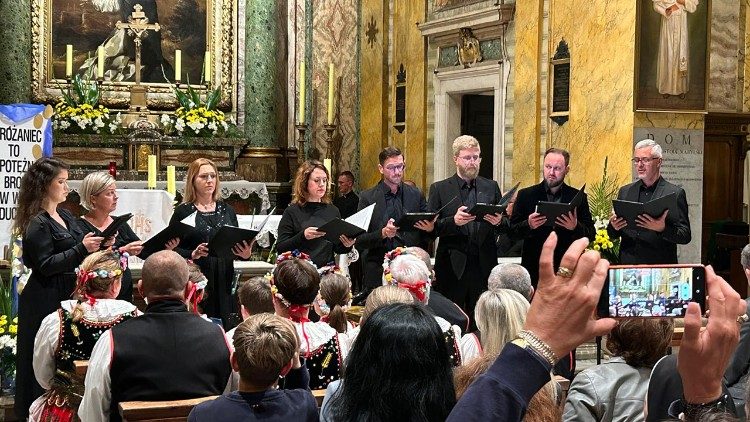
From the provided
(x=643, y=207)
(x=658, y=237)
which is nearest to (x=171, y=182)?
(x=643, y=207)

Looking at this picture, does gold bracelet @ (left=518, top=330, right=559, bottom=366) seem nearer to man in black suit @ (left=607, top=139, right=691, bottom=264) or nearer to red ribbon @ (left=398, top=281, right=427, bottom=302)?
red ribbon @ (left=398, top=281, right=427, bottom=302)

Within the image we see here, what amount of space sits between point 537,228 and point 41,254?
11.3 feet

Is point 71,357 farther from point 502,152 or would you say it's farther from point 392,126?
point 392,126

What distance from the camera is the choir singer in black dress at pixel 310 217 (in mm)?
7059

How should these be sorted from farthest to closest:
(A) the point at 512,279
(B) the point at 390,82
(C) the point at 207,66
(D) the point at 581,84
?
(B) the point at 390,82 < (C) the point at 207,66 < (D) the point at 581,84 < (A) the point at 512,279

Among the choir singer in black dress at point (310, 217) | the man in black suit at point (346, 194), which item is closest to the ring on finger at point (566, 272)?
the choir singer in black dress at point (310, 217)

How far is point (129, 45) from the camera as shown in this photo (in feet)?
44.8

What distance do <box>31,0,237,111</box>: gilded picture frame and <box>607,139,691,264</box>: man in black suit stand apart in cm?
749

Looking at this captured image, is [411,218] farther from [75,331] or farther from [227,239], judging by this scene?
[75,331]

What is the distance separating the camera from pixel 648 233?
7.35m

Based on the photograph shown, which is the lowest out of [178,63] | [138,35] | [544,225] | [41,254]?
[41,254]

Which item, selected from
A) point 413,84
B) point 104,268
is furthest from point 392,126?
point 104,268

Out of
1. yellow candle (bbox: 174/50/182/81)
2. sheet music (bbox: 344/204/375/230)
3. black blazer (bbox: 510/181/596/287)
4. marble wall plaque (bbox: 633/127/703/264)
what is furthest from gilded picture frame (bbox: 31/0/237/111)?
sheet music (bbox: 344/204/375/230)

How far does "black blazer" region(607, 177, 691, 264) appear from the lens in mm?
7125
